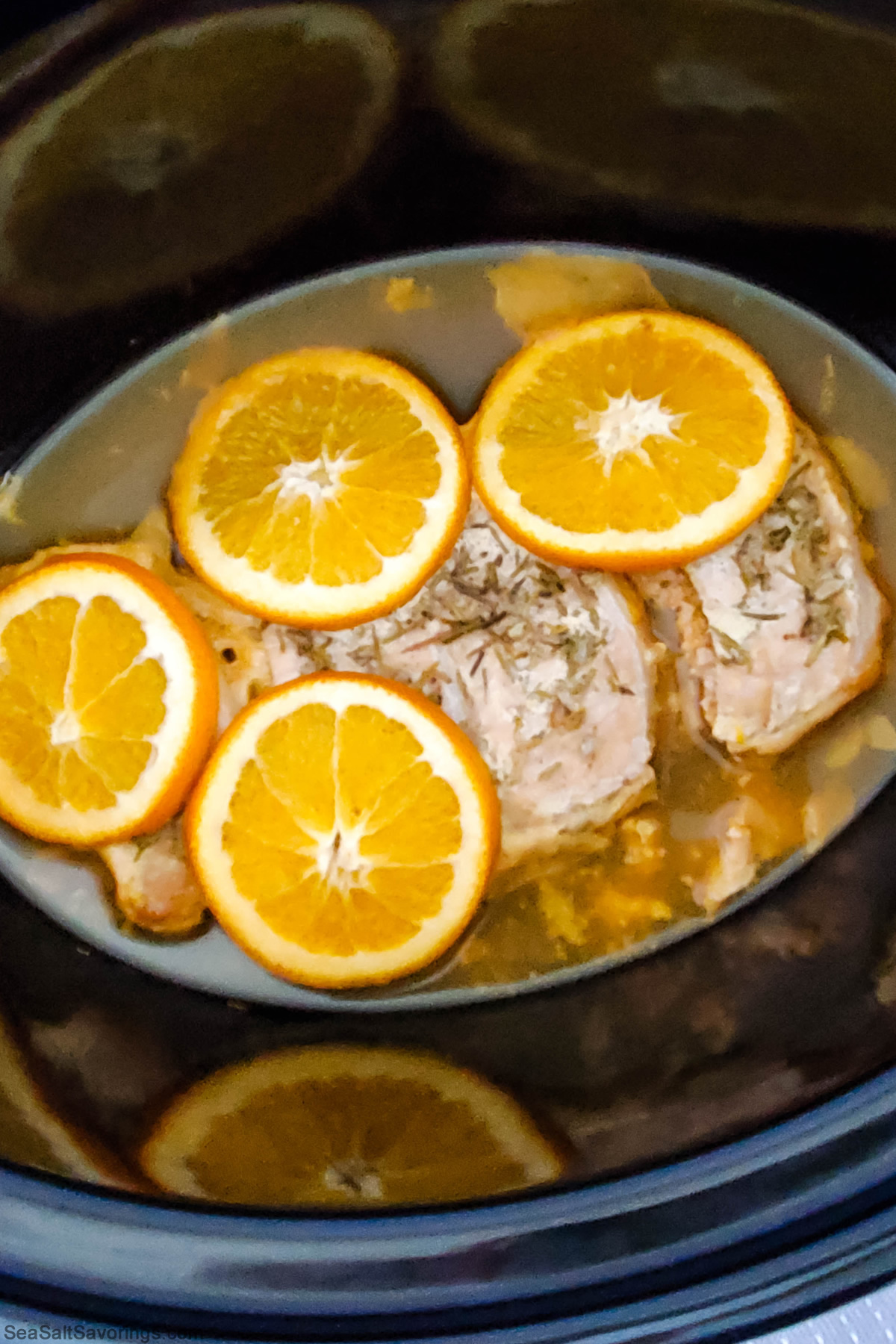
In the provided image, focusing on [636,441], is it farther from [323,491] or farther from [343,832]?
[343,832]

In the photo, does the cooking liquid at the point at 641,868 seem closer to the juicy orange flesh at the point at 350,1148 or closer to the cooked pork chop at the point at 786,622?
the cooked pork chop at the point at 786,622

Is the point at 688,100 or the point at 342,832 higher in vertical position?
the point at 688,100

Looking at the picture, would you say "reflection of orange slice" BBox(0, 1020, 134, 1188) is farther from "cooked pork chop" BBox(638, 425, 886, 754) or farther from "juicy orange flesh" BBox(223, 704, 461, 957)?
"cooked pork chop" BBox(638, 425, 886, 754)

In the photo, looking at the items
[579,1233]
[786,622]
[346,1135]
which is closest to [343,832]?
[346,1135]

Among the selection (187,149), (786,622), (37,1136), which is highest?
(187,149)

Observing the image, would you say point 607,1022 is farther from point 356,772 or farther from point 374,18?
point 374,18

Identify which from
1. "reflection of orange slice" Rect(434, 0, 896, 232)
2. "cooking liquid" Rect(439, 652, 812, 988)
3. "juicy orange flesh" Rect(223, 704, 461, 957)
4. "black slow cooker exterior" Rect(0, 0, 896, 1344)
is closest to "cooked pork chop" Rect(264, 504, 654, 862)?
"cooking liquid" Rect(439, 652, 812, 988)

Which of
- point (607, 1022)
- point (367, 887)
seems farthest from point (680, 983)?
point (367, 887)

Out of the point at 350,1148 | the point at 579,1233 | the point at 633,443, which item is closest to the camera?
the point at 579,1233
